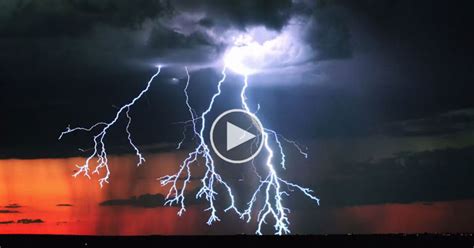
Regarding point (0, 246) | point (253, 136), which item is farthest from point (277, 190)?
point (0, 246)

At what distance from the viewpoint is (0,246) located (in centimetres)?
2053

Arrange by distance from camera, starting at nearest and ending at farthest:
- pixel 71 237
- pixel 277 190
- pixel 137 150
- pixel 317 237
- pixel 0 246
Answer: pixel 277 190, pixel 137 150, pixel 0 246, pixel 71 237, pixel 317 237

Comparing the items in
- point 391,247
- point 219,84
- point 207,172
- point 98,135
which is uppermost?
point 219,84

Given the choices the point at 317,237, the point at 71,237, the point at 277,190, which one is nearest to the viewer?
the point at 277,190

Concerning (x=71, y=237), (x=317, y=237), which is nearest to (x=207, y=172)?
(x=71, y=237)

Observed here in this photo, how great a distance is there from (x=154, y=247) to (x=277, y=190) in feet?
26.3

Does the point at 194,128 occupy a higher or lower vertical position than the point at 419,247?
higher

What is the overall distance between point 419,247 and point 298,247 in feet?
13.9

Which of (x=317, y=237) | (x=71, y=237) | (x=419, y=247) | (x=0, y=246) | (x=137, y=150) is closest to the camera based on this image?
(x=137, y=150)

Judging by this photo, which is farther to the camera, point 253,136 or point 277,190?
point 253,136

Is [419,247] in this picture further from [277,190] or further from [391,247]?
[277,190]

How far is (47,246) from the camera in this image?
21078 millimetres

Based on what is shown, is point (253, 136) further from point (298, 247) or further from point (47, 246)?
point (47, 246)

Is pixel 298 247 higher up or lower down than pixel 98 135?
lower down
